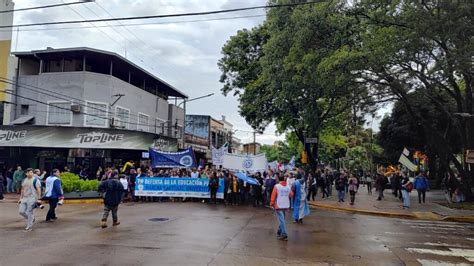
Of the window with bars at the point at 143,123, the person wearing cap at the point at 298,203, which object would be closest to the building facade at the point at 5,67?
the window with bars at the point at 143,123

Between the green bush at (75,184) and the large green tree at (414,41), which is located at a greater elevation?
the large green tree at (414,41)

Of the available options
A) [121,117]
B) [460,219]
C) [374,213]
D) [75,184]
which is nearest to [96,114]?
[121,117]

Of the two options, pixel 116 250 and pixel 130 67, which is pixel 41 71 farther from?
pixel 116 250

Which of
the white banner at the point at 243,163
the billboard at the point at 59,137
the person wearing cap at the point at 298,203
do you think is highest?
the billboard at the point at 59,137

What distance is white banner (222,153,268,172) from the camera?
22.5 metres

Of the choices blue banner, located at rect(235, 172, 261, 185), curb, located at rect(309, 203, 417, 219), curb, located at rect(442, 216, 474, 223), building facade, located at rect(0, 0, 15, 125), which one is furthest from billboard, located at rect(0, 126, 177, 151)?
curb, located at rect(442, 216, 474, 223)

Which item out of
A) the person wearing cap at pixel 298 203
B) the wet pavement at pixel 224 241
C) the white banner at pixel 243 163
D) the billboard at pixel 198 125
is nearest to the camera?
the wet pavement at pixel 224 241

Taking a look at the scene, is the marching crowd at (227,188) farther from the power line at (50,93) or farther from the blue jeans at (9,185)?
the power line at (50,93)

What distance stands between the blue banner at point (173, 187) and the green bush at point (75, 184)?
2.36 metres

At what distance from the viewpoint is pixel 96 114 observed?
29.8 meters

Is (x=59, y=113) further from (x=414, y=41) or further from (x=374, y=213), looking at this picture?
(x=414, y=41)

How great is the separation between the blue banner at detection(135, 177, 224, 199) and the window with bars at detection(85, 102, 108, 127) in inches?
341

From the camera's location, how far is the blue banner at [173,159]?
25.1m

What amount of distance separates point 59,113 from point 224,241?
2257 cm
